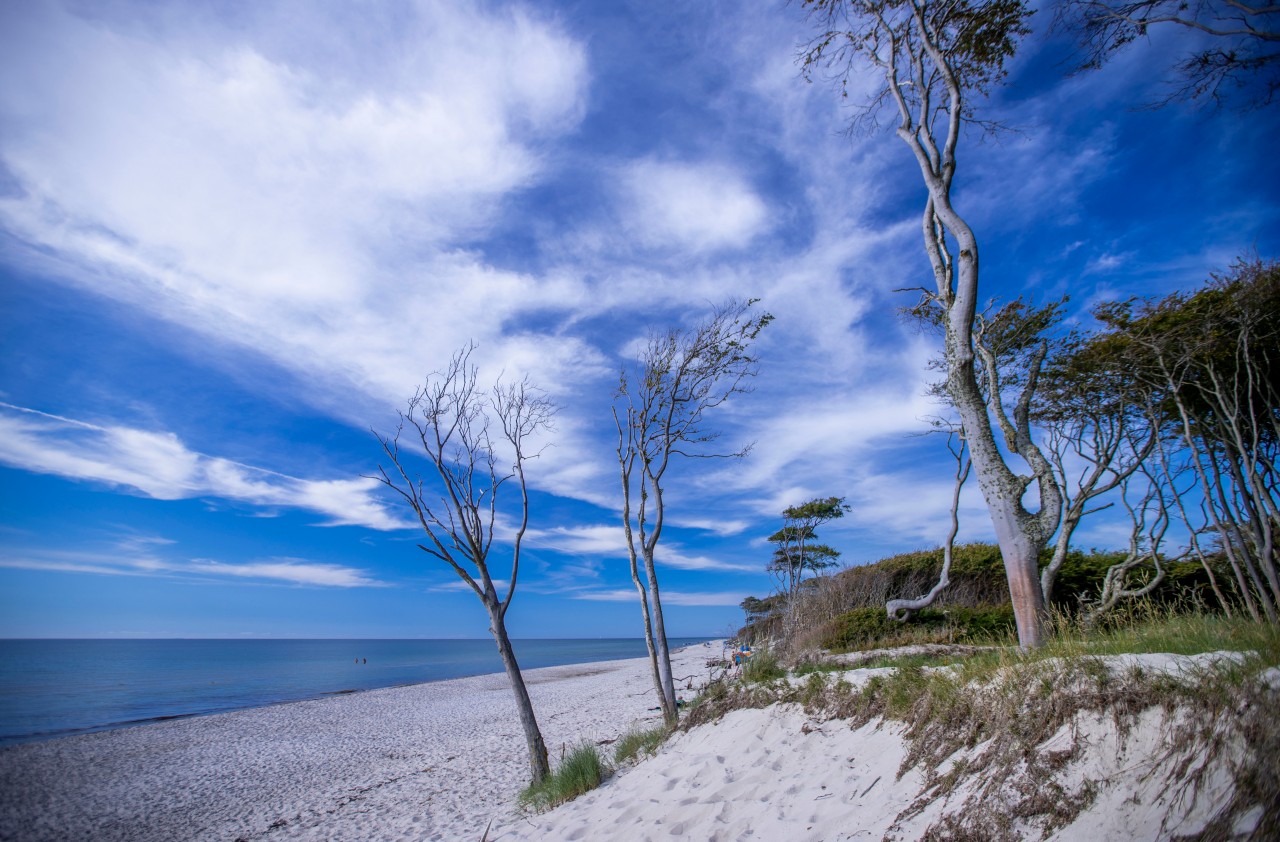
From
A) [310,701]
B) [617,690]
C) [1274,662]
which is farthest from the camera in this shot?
[310,701]

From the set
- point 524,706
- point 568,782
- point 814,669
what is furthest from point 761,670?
point 524,706

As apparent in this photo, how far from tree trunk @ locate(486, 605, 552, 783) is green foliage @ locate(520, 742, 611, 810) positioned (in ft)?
1.43

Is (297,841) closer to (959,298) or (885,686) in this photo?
(885,686)

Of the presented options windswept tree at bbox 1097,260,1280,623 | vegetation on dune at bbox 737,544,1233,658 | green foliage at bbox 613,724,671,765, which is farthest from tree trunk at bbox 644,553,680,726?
windswept tree at bbox 1097,260,1280,623

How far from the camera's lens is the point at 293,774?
11727 mm

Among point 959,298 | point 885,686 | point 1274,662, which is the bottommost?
point 885,686

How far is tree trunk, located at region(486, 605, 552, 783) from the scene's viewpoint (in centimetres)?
769

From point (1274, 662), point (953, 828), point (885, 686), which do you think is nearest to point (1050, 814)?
point (953, 828)

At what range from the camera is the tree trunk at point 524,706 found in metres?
7.69

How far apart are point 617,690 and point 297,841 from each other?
17250 millimetres

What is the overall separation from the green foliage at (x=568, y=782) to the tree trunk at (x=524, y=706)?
0.44m

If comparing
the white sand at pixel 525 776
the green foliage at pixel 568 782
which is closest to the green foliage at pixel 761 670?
the white sand at pixel 525 776

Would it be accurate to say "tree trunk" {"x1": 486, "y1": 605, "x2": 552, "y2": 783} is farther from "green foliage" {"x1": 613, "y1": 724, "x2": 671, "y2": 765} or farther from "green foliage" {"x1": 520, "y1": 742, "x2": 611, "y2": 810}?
"green foliage" {"x1": 613, "y1": 724, "x2": 671, "y2": 765}

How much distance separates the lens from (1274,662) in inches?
113
